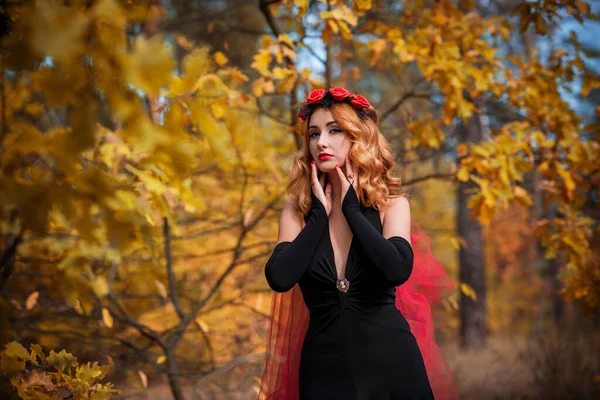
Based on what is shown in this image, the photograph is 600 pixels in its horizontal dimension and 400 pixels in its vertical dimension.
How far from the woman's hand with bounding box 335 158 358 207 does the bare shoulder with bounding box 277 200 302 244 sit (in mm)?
216

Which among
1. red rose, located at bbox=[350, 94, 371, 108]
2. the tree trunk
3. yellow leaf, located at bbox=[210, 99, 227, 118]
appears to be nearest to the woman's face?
red rose, located at bbox=[350, 94, 371, 108]

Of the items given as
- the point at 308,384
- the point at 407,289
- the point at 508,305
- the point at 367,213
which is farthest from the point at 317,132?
the point at 508,305

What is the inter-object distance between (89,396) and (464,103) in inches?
102

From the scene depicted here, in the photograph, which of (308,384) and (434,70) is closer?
(308,384)

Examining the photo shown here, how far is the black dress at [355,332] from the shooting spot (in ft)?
6.00

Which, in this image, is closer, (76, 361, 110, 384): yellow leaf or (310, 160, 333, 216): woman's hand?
(76, 361, 110, 384): yellow leaf

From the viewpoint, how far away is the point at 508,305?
14.4 meters

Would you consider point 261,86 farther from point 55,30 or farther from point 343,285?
point 55,30

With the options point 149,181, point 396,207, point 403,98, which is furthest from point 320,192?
point 403,98

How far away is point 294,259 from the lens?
1.84 meters

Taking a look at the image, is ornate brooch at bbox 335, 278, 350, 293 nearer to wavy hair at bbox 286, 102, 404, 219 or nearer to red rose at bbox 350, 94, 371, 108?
wavy hair at bbox 286, 102, 404, 219

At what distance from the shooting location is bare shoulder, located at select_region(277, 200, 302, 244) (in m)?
2.07

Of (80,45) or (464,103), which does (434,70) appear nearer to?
(464,103)

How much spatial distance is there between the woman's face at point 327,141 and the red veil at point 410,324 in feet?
1.94
